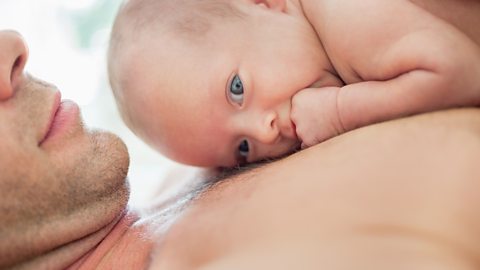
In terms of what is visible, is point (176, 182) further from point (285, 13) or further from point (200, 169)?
point (285, 13)

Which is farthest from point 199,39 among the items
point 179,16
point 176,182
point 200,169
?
point 176,182

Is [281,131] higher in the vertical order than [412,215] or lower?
lower

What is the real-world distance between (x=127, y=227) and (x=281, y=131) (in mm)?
314

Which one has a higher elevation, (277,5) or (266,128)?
(277,5)

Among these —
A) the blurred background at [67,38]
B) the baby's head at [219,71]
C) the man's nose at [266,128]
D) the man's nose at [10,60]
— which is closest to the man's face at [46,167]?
the man's nose at [10,60]

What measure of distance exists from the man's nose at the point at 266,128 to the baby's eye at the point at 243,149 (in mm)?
62

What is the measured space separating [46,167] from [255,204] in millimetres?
337

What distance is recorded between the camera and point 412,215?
3.00 ft

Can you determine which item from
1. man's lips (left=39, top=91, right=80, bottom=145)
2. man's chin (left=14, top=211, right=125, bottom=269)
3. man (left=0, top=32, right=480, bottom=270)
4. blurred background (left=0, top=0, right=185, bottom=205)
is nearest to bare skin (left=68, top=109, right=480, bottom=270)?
man (left=0, top=32, right=480, bottom=270)

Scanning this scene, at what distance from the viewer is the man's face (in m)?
1.14

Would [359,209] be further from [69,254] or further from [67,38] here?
[67,38]

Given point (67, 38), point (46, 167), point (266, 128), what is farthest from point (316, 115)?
point (67, 38)

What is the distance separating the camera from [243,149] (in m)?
1.33

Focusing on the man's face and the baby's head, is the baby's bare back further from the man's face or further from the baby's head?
the man's face
